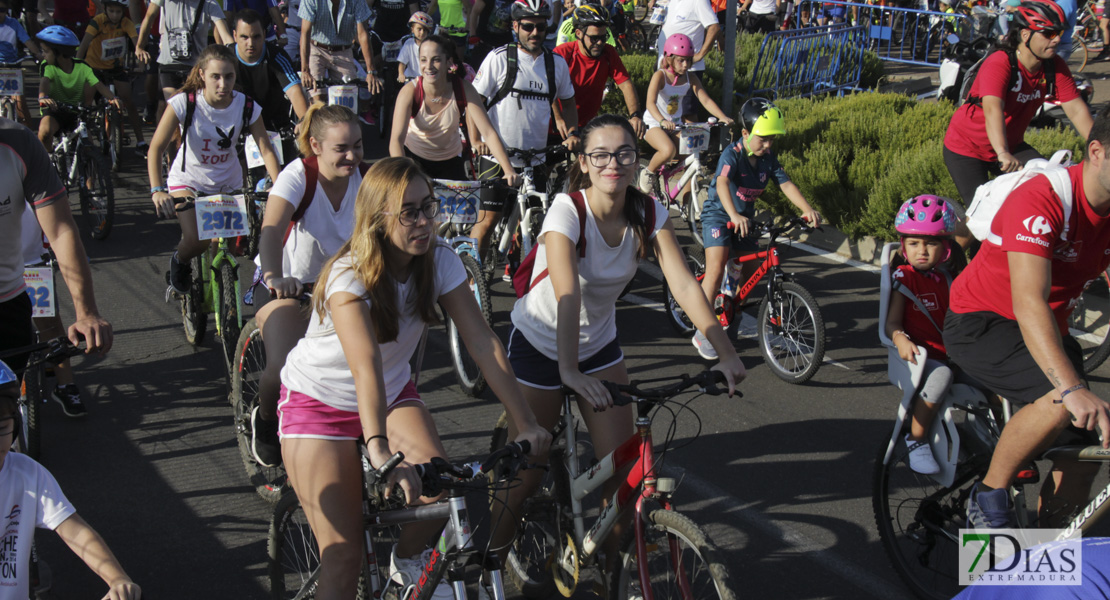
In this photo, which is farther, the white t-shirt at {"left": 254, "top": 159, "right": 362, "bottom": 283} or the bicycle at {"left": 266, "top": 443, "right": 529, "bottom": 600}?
the white t-shirt at {"left": 254, "top": 159, "right": 362, "bottom": 283}

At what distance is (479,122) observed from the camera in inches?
277

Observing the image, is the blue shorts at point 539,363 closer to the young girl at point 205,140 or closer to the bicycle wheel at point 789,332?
the bicycle wheel at point 789,332

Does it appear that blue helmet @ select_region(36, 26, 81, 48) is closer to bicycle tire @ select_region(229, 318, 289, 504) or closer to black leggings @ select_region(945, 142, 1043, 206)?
bicycle tire @ select_region(229, 318, 289, 504)

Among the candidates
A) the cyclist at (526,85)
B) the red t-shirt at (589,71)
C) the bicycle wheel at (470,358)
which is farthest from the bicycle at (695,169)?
the bicycle wheel at (470,358)

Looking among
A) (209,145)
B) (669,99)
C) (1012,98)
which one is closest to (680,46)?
(669,99)

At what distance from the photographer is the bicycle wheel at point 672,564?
3043 millimetres

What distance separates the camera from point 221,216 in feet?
19.8

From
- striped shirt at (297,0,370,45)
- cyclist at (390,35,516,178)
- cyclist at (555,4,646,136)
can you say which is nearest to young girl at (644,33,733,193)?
cyclist at (555,4,646,136)

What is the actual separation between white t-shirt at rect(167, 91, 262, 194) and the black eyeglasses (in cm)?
375

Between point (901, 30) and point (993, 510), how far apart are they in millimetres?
16259

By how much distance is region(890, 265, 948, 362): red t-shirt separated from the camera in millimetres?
4457

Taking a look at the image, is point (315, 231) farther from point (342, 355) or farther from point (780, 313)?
point (780, 313)

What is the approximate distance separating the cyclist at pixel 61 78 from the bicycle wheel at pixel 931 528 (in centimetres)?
904

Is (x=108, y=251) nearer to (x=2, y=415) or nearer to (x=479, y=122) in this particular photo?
(x=479, y=122)
